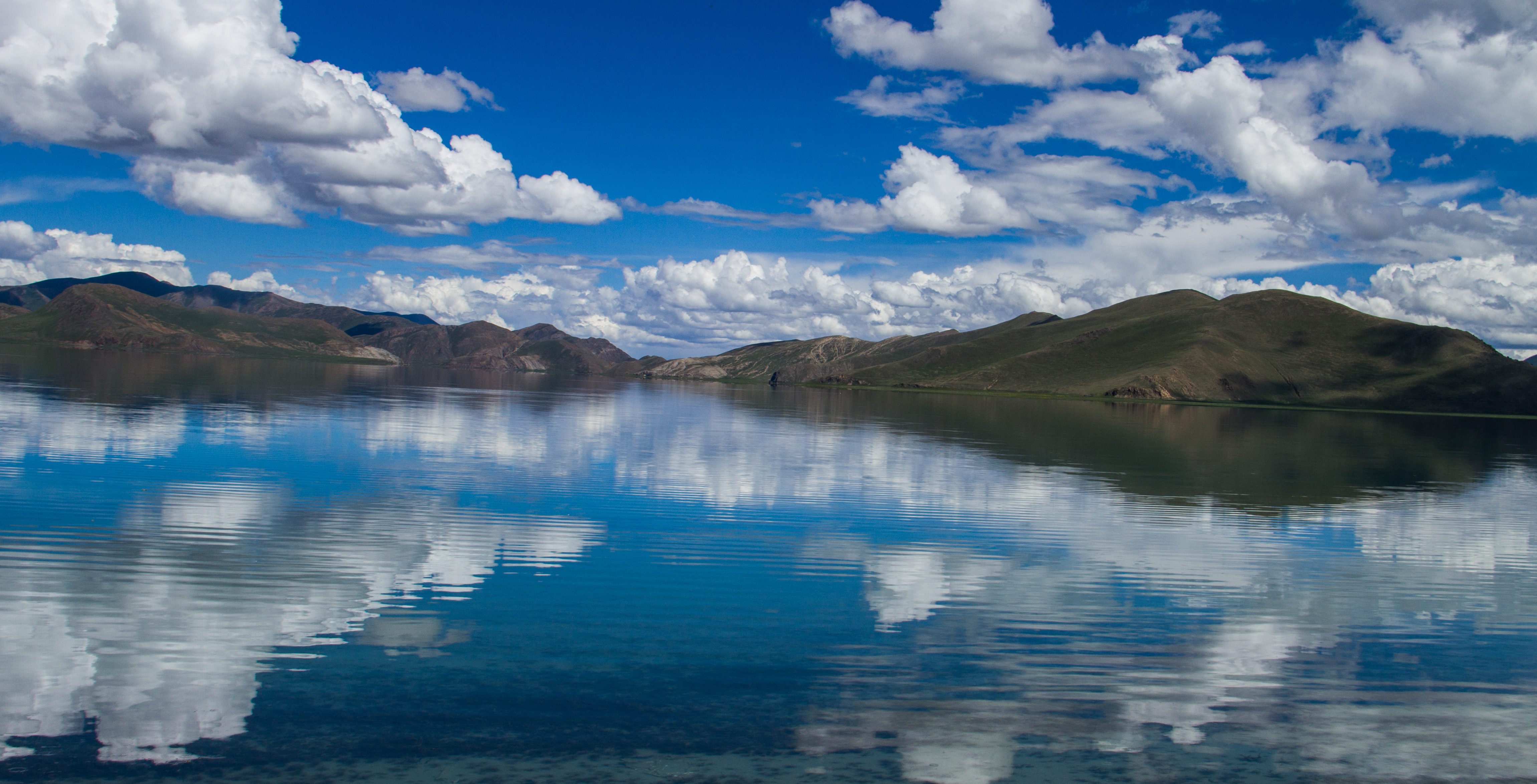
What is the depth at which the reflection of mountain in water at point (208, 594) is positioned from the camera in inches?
496

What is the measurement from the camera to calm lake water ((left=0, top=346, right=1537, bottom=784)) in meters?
11.9

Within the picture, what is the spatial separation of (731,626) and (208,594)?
36.5 ft

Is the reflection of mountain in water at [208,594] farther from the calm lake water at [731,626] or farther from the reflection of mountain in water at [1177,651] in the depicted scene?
the reflection of mountain in water at [1177,651]

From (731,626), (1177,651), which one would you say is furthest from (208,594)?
(1177,651)

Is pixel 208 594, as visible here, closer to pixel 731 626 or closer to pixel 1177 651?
pixel 731 626

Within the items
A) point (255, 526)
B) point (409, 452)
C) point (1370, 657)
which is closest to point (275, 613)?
point (255, 526)

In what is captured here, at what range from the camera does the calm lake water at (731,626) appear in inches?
467

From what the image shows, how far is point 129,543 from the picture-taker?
75.0 ft

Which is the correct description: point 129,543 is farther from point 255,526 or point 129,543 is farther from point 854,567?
point 854,567

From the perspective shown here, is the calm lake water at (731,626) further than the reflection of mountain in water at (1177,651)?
No

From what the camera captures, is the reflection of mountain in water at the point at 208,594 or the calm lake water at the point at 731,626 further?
the reflection of mountain in water at the point at 208,594

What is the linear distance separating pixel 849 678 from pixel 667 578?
25.8ft

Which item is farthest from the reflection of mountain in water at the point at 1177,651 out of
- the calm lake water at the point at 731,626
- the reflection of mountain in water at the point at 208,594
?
the reflection of mountain in water at the point at 208,594

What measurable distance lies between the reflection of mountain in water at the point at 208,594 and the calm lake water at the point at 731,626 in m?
0.09
